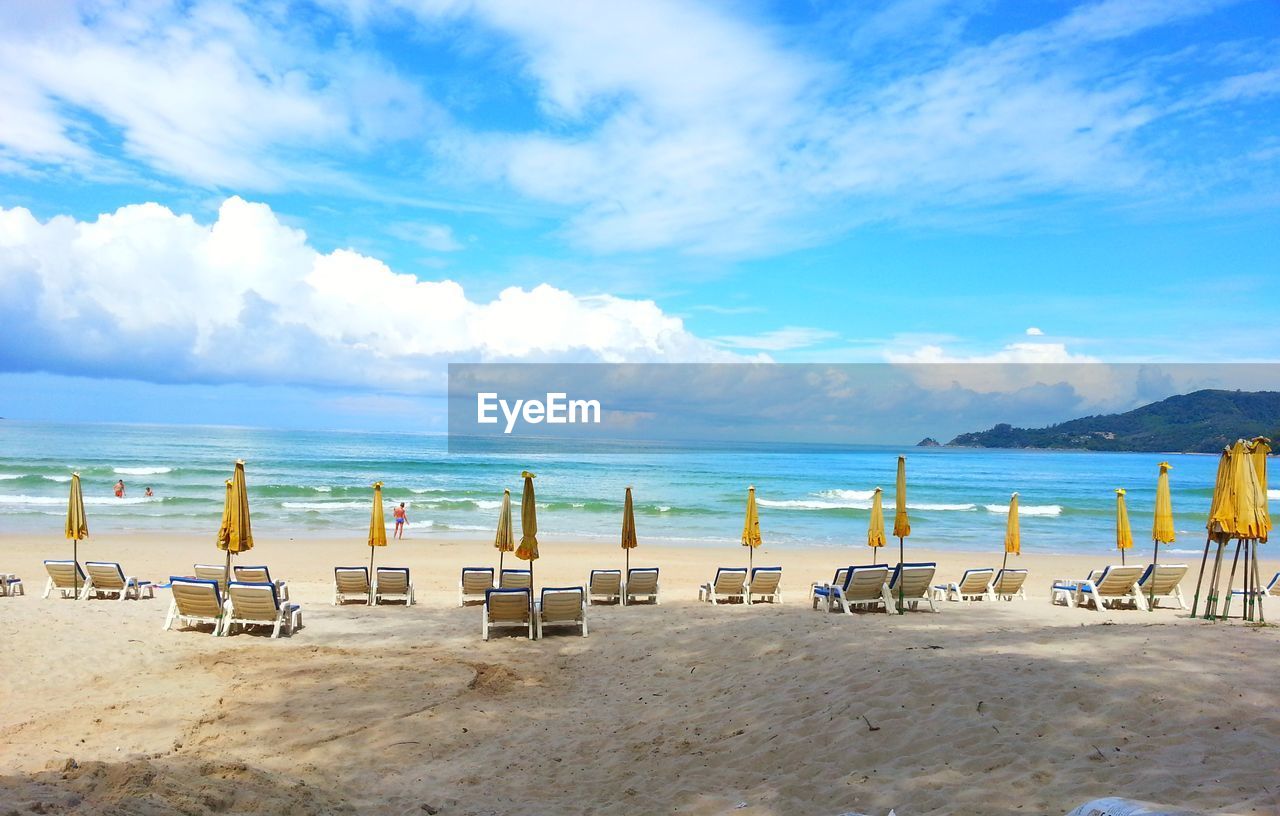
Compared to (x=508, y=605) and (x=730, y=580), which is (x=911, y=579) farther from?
(x=508, y=605)

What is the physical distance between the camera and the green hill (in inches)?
3702

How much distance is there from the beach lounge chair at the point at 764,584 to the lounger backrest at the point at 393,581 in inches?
239

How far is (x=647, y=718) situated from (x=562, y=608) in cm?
391

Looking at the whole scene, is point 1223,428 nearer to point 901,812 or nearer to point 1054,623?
point 1054,623

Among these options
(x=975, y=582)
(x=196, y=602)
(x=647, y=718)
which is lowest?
(x=975, y=582)

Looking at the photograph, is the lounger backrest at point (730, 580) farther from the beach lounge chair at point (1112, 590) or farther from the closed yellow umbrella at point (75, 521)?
the closed yellow umbrella at point (75, 521)

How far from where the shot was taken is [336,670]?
8.38 meters

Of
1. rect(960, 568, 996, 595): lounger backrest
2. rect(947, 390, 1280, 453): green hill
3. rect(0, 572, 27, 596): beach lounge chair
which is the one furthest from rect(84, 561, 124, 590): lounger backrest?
rect(947, 390, 1280, 453): green hill

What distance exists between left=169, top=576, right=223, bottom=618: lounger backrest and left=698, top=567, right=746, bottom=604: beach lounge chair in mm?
7966

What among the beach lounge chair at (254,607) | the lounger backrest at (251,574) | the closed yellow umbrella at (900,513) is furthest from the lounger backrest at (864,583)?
the lounger backrest at (251,574)

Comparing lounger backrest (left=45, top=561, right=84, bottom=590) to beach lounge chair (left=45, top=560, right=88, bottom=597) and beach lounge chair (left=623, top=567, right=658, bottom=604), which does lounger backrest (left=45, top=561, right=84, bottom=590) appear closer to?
beach lounge chair (left=45, top=560, right=88, bottom=597)

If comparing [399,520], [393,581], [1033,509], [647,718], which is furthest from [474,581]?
[1033,509]

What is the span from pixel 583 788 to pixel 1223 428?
113387 mm

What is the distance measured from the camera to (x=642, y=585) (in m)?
13.9
